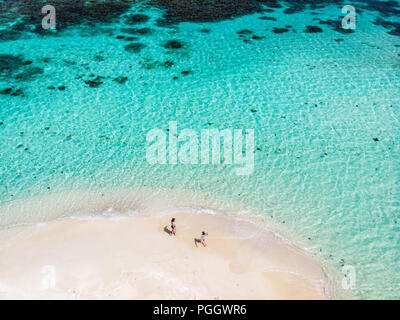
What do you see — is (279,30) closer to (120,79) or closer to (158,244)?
(120,79)

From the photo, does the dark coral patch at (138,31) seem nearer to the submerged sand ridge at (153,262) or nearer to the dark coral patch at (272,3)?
the dark coral patch at (272,3)

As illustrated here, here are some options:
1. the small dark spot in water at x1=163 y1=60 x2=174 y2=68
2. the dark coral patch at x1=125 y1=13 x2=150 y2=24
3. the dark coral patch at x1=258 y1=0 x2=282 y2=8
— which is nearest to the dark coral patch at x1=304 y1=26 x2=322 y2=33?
the dark coral patch at x1=258 y1=0 x2=282 y2=8

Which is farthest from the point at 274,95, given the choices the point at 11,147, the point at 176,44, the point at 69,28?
the point at 69,28

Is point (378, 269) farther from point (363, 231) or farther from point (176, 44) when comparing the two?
point (176, 44)

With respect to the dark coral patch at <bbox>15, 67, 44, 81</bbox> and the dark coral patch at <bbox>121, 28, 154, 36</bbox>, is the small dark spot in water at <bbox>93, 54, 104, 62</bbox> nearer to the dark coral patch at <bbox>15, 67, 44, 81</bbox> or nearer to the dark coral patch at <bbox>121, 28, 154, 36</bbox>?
the dark coral patch at <bbox>15, 67, 44, 81</bbox>

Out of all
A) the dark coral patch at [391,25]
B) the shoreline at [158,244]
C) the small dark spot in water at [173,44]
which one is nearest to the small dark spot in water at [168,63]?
the small dark spot in water at [173,44]
